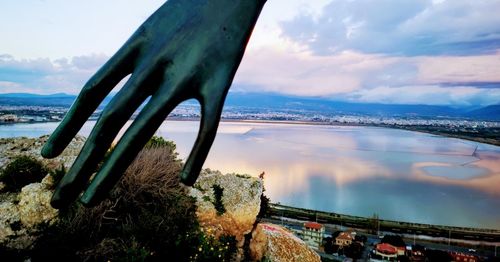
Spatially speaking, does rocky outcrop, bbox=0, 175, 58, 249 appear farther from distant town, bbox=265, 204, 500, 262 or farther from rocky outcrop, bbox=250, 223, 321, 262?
distant town, bbox=265, 204, 500, 262

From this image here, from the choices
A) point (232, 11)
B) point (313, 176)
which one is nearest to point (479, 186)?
point (313, 176)

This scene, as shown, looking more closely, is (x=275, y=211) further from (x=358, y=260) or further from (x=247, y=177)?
(x=247, y=177)


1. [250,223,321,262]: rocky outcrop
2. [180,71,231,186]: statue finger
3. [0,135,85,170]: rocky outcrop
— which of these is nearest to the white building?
[250,223,321,262]: rocky outcrop

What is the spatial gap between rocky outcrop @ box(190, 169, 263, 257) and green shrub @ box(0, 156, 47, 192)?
2649 millimetres

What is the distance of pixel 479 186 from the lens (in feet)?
127

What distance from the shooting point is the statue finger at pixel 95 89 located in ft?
2.70

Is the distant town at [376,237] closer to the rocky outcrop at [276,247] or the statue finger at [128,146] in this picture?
the rocky outcrop at [276,247]

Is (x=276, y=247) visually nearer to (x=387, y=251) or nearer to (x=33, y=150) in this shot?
(x=33, y=150)

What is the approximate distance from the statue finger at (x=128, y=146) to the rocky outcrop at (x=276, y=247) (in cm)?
591

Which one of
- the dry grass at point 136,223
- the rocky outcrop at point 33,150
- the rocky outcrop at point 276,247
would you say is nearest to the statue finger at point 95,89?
the dry grass at point 136,223

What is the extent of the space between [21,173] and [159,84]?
258 inches

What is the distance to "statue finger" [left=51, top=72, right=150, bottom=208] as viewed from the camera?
77 cm

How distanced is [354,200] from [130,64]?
35683 mm

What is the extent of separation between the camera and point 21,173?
6164mm
